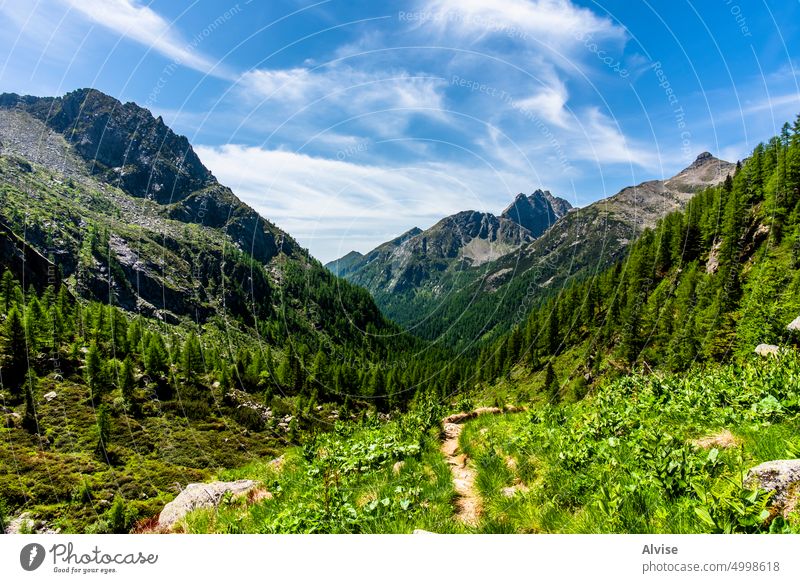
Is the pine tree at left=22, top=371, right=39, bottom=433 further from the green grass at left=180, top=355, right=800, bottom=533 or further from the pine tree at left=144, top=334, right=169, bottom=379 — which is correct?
the green grass at left=180, top=355, right=800, bottom=533

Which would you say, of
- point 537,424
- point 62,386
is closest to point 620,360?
point 537,424

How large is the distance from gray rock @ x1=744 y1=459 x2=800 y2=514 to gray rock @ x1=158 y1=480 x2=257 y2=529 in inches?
344

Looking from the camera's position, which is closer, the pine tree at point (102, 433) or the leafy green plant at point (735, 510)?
the leafy green plant at point (735, 510)

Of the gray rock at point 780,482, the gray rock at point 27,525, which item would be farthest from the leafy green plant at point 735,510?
the gray rock at point 27,525

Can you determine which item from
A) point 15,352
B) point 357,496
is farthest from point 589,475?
point 15,352

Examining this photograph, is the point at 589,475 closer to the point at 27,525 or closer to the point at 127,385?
the point at 27,525

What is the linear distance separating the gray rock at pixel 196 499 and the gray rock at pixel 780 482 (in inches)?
344

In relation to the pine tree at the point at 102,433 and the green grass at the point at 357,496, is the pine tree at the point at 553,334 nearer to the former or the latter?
the pine tree at the point at 102,433

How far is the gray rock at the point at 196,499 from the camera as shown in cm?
805

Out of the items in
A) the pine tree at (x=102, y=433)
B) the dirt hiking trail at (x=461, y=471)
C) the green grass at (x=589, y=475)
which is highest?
the green grass at (x=589, y=475)
